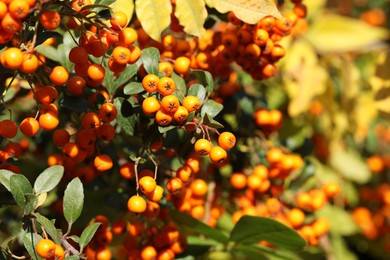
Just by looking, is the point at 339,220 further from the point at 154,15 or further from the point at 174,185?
the point at 154,15

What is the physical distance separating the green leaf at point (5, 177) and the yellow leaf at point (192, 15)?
1.96 ft

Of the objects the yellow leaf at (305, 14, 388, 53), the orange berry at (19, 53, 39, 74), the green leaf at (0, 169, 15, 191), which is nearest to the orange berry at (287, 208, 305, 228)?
the green leaf at (0, 169, 15, 191)

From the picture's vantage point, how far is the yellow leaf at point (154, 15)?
5.32ft

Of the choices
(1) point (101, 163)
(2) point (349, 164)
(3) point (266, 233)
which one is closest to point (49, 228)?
(1) point (101, 163)

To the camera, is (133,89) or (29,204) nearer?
(29,204)

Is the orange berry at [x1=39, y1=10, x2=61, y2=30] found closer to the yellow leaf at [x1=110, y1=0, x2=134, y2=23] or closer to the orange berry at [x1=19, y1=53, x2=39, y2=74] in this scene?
the orange berry at [x1=19, y1=53, x2=39, y2=74]

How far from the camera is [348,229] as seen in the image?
10.1 feet

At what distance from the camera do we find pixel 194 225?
6.14ft

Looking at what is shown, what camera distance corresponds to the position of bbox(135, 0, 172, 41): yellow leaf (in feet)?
5.32

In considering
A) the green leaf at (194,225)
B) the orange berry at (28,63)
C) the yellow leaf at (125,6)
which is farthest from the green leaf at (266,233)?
the orange berry at (28,63)

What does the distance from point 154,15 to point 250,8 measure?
0.26m

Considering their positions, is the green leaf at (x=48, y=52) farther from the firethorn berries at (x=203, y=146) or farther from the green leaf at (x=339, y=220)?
the green leaf at (x=339, y=220)

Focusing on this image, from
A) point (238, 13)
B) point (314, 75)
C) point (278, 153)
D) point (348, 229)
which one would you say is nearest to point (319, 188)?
point (278, 153)

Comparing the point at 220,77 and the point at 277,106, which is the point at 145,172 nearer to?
the point at 220,77
